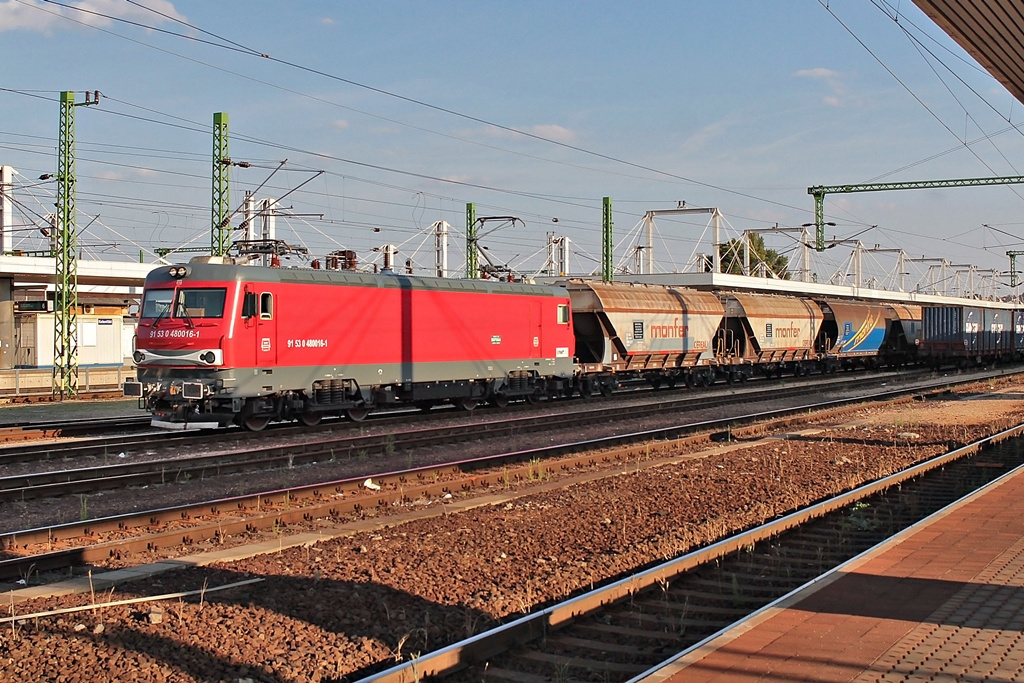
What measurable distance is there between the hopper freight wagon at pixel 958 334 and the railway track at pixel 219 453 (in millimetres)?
29285

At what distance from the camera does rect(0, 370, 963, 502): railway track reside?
13.4 metres

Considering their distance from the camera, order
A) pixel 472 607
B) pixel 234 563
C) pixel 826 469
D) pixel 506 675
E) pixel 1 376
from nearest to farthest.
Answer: pixel 506 675
pixel 472 607
pixel 234 563
pixel 826 469
pixel 1 376

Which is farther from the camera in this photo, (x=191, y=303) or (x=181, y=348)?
(x=191, y=303)

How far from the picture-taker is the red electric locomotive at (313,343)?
60.7ft

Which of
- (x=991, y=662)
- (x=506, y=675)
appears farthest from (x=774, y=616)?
(x=506, y=675)

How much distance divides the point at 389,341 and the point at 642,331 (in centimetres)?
1165

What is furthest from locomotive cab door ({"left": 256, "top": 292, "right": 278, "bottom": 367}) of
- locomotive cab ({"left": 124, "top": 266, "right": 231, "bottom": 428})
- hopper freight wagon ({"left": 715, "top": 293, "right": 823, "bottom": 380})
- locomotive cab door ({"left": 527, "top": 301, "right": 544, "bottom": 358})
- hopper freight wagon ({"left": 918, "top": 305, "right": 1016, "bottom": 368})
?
hopper freight wagon ({"left": 918, "top": 305, "right": 1016, "bottom": 368})

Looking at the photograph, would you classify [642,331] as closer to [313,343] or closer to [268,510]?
[313,343]

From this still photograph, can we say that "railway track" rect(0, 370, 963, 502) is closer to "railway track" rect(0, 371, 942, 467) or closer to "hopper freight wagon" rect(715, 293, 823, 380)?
"railway track" rect(0, 371, 942, 467)

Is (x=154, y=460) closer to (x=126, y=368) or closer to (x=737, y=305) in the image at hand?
(x=126, y=368)

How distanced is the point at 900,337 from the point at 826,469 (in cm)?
3990

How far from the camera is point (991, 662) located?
556cm

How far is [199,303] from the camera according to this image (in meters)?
18.6

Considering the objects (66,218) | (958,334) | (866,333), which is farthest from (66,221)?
(958,334)
